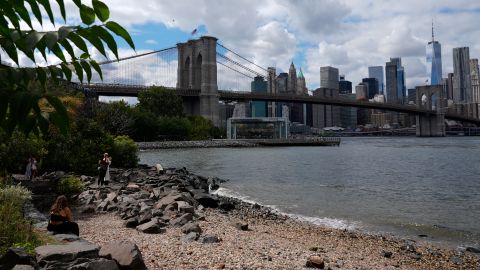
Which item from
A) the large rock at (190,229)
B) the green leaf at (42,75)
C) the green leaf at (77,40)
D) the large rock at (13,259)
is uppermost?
the green leaf at (77,40)

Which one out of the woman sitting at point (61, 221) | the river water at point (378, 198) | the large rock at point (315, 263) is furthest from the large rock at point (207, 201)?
the large rock at point (315, 263)

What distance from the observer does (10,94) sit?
1243mm

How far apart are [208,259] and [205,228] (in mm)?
3244

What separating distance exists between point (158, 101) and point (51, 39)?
272 feet

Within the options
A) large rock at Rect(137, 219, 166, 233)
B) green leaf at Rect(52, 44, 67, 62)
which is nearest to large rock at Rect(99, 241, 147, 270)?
large rock at Rect(137, 219, 166, 233)

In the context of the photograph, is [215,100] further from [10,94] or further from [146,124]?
[10,94]

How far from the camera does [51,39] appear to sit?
48.5 inches

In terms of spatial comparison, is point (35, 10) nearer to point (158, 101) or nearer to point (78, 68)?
point (78, 68)

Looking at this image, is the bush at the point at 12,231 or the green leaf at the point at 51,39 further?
the bush at the point at 12,231

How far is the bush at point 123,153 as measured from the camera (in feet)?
84.1

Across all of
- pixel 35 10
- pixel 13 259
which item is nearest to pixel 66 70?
pixel 35 10

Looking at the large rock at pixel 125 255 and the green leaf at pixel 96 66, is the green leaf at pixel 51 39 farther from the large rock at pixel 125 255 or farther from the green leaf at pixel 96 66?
the large rock at pixel 125 255

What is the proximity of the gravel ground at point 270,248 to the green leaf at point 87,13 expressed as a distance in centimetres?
537

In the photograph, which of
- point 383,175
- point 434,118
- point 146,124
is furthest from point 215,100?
point 434,118
